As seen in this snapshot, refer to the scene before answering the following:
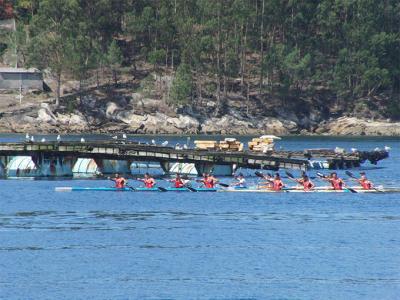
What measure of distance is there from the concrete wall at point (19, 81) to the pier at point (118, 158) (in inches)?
3008

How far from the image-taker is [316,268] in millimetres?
63281

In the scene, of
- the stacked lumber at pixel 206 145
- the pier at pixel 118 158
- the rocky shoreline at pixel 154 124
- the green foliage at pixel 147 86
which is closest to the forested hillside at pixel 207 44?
the green foliage at pixel 147 86

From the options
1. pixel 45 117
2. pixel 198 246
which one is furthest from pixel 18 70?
pixel 198 246

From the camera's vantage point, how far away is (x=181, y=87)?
18738cm

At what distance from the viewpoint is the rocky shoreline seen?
188 meters

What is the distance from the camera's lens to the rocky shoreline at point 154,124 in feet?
616

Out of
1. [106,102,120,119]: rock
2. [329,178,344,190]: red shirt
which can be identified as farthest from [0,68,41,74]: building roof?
[329,178,344,190]: red shirt

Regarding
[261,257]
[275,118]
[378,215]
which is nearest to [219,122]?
[275,118]

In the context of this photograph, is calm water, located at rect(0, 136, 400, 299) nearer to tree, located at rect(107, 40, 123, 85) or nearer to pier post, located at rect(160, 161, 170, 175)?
pier post, located at rect(160, 161, 170, 175)

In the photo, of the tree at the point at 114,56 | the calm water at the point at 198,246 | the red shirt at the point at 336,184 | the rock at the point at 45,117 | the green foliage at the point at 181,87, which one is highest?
the tree at the point at 114,56

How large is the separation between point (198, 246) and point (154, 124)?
123 meters

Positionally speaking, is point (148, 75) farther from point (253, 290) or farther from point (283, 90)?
point (253, 290)

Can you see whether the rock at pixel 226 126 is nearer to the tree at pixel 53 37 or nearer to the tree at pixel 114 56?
the tree at pixel 114 56

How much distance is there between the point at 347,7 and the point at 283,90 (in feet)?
54.4
